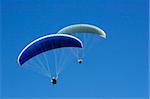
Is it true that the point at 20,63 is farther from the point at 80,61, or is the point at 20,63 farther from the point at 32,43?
the point at 80,61

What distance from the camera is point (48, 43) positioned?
147 ft

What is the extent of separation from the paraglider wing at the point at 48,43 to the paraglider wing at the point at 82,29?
9.69 ft

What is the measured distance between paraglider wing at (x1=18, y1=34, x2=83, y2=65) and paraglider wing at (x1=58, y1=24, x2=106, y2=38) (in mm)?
2953

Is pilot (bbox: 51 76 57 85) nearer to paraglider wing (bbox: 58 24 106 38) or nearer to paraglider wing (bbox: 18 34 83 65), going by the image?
paraglider wing (bbox: 18 34 83 65)

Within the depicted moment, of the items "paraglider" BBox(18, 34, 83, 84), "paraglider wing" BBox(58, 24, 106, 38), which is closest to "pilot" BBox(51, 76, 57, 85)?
"paraglider" BBox(18, 34, 83, 84)

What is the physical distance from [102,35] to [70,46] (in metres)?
3.51

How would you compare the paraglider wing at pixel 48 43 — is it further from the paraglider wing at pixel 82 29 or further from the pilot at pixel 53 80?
the paraglider wing at pixel 82 29

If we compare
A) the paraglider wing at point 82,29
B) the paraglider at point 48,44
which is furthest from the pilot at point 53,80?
the paraglider wing at point 82,29

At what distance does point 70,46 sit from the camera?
Result: 149 feet

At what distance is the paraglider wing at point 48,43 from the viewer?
147 feet

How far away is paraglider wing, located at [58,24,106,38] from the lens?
158 feet

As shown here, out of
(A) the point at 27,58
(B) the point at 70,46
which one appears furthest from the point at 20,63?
(B) the point at 70,46

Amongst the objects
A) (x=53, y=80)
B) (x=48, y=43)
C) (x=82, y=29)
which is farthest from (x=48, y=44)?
(x=82, y=29)

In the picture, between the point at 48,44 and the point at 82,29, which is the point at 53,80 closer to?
the point at 48,44
